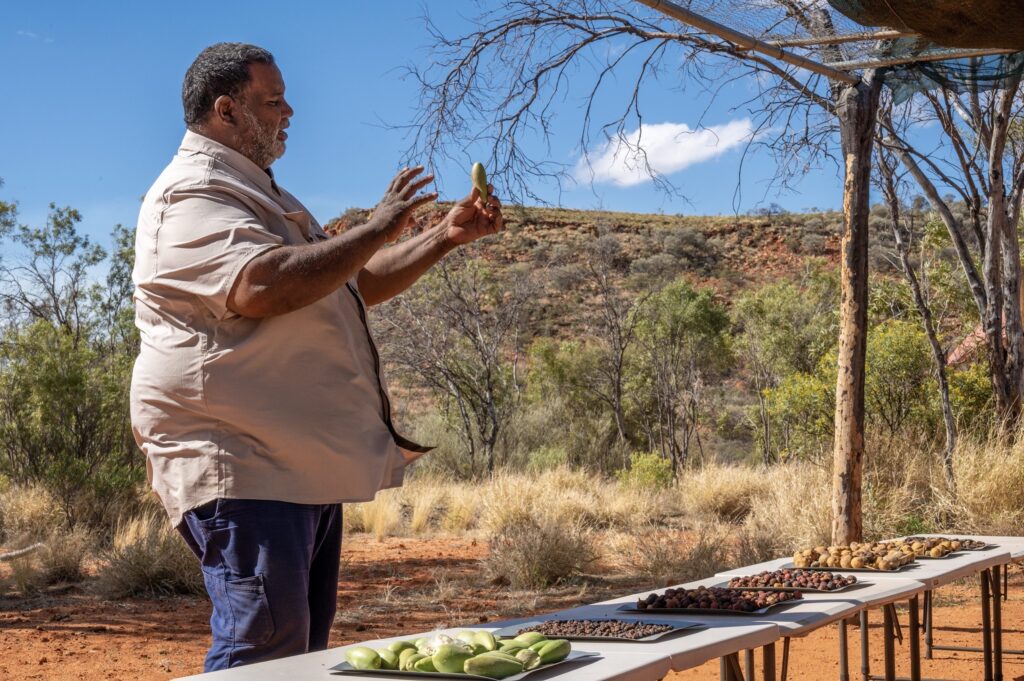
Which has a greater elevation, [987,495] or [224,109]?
[224,109]

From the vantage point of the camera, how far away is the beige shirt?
79.6 inches

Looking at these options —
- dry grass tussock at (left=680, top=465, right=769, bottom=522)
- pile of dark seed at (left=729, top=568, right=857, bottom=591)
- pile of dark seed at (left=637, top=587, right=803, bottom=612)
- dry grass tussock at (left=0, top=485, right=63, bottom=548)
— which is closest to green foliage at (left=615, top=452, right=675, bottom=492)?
dry grass tussock at (left=680, top=465, right=769, bottom=522)

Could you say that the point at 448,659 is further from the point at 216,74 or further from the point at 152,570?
the point at 152,570

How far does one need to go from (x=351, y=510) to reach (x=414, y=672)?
993 centimetres

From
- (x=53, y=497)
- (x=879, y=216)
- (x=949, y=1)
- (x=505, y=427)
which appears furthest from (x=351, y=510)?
(x=879, y=216)

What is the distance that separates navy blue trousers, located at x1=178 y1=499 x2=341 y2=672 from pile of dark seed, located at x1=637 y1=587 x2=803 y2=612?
1.01m

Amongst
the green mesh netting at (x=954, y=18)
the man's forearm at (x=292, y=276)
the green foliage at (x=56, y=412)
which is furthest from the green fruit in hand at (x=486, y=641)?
the green foliage at (x=56, y=412)

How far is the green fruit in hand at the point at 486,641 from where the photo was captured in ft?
6.53

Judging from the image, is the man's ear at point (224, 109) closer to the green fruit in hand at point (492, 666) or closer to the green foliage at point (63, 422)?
the green fruit in hand at point (492, 666)

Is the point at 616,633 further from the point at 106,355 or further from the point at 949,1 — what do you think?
the point at 106,355

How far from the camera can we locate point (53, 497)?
1002 cm

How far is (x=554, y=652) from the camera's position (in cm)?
195

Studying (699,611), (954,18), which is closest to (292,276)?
(699,611)

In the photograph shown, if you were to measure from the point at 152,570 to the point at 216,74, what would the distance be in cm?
643
